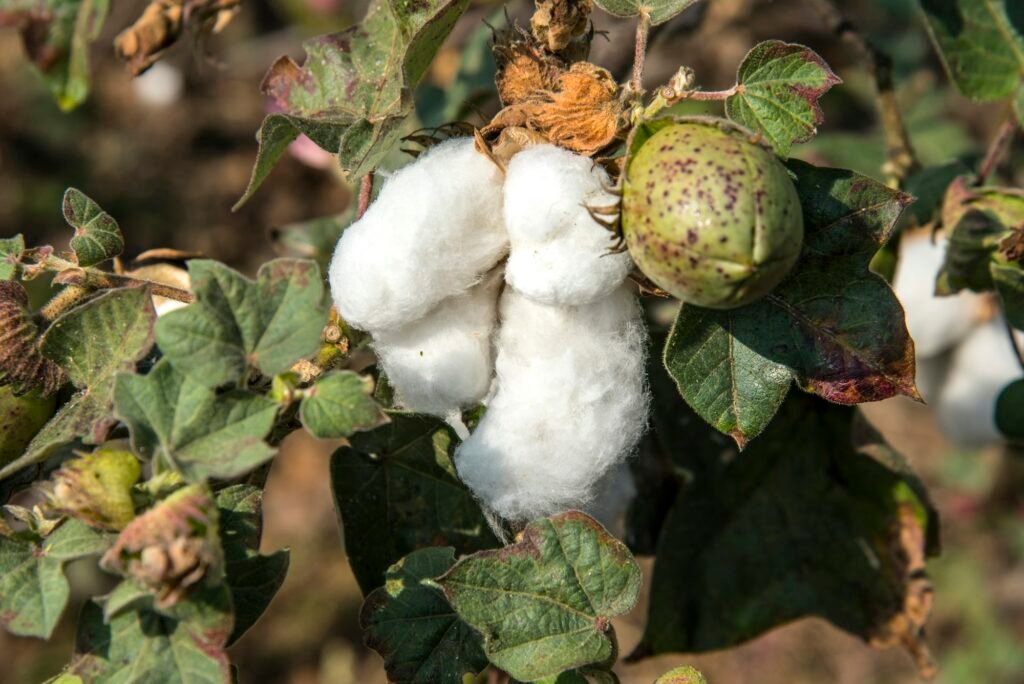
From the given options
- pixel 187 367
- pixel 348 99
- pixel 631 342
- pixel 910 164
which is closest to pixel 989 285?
pixel 910 164

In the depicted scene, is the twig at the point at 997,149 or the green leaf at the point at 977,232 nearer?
the green leaf at the point at 977,232

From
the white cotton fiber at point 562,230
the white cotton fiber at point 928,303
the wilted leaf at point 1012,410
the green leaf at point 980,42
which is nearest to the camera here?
the white cotton fiber at point 562,230

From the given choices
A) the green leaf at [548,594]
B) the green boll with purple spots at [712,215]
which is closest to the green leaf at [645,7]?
the green boll with purple spots at [712,215]

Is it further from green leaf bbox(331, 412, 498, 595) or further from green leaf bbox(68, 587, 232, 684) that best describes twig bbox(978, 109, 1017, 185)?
green leaf bbox(68, 587, 232, 684)

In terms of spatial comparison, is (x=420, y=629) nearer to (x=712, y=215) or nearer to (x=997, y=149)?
(x=712, y=215)

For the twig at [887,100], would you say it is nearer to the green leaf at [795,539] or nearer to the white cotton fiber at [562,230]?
the green leaf at [795,539]

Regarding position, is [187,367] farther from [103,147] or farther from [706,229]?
[103,147]

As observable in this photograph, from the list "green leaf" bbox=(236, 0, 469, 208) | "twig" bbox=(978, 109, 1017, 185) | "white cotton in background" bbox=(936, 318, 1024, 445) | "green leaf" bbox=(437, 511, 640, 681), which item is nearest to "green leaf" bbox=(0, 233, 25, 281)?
"green leaf" bbox=(236, 0, 469, 208)
